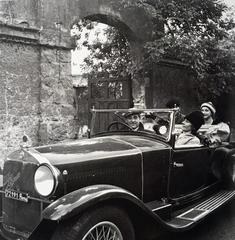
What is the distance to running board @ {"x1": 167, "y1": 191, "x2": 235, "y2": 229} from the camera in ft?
11.4

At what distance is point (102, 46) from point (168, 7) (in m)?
2.36

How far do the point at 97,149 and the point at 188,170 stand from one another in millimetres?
1351

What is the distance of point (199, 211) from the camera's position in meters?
3.82

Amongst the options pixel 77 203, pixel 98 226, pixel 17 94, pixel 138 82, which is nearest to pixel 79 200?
pixel 77 203

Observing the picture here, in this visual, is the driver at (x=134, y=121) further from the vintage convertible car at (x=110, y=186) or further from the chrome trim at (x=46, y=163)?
the chrome trim at (x=46, y=163)

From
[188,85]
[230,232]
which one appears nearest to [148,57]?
[188,85]

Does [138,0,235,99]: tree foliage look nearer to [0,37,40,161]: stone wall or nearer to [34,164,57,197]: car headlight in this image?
[0,37,40,161]: stone wall

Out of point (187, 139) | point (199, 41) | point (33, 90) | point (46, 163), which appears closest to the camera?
point (46, 163)

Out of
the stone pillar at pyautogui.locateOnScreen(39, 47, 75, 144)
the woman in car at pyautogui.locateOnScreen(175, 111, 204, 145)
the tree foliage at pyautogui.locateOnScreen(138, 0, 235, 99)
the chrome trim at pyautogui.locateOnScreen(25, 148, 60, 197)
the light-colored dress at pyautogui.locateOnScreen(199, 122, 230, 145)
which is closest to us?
the chrome trim at pyautogui.locateOnScreen(25, 148, 60, 197)

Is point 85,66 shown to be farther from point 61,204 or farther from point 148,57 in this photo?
point 61,204

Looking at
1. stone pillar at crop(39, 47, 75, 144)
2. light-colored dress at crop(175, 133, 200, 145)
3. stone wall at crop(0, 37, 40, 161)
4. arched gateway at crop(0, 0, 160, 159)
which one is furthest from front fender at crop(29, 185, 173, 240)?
stone pillar at crop(39, 47, 75, 144)

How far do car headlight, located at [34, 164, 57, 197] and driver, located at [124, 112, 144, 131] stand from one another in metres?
1.43

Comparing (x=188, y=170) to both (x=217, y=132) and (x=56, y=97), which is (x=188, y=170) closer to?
(x=217, y=132)

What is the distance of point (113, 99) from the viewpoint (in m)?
8.34
